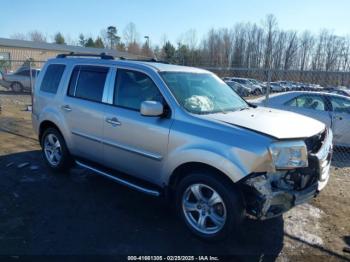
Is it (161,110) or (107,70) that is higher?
(107,70)

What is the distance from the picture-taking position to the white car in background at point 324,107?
27.5 feet

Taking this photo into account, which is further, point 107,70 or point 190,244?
point 107,70

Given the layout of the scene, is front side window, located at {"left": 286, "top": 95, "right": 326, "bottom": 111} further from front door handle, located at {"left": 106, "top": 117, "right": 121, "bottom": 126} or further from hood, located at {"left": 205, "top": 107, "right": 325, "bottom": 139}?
front door handle, located at {"left": 106, "top": 117, "right": 121, "bottom": 126}

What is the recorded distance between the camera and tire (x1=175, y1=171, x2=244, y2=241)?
140 inches

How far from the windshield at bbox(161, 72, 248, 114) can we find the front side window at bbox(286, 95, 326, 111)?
14.3 ft

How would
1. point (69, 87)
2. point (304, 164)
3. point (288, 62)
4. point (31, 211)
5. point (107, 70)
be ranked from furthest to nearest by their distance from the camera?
point (288, 62) → point (69, 87) → point (107, 70) → point (31, 211) → point (304, 164)

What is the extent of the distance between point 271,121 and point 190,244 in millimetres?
1712

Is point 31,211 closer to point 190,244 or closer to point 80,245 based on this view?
point 80,245

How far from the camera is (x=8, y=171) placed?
19.6 ft

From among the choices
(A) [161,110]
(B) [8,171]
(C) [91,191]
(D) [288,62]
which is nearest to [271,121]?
(A) [161,110]

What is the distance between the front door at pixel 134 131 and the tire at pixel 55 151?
1164 mm

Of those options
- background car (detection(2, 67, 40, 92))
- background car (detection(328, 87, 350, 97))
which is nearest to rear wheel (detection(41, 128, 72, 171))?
background car (detection(328, 87, 350, 97))

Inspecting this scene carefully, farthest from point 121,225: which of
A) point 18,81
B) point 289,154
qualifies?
point 18,81

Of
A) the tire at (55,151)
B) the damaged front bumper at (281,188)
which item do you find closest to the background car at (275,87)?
the tire at (55,151)
